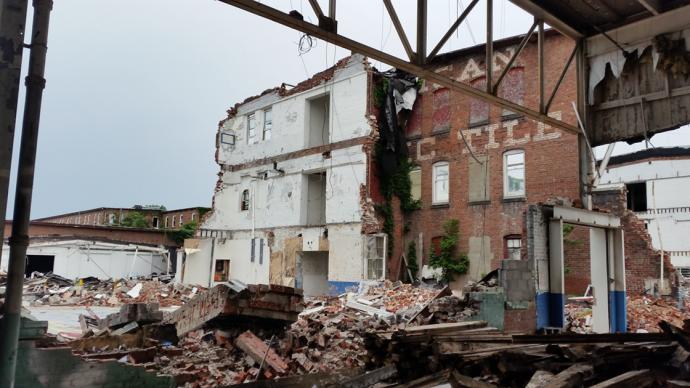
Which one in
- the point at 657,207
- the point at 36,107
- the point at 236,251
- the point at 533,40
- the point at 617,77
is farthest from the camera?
the point at 657,207

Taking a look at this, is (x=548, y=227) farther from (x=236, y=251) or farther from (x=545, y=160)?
(x=236, y=251)

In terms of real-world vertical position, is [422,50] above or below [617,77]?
below

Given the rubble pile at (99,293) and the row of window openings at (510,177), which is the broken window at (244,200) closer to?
the rubble pile at (99,293)

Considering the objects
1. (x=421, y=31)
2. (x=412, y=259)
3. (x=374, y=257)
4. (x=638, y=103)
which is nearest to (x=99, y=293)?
(x=374, y=257)

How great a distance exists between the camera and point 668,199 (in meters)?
32.6

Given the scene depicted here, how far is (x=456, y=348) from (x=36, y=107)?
19.5ft

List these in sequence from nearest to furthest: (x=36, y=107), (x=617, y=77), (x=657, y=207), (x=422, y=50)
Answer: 1. (x=36, y=107)
2. (x=422, y=50)
3. (x=617, y=77)
4. (x=657, y=207)

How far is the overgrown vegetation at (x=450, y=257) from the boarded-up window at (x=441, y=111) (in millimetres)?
4283

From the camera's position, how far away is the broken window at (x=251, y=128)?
28.9 meters

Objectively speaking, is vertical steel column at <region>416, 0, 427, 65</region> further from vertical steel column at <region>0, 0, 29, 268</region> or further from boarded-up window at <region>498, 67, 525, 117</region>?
boarded-up window at <region>498, 67, 525, 117</region>

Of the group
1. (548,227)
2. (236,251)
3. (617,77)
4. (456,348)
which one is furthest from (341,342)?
(236,251)

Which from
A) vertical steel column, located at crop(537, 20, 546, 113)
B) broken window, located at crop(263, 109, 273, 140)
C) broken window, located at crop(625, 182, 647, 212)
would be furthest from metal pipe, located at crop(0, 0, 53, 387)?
broken window, located at crop(625, 182, 647, 212)

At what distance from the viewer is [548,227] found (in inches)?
414

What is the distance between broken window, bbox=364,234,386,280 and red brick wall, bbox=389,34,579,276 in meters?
0.79
